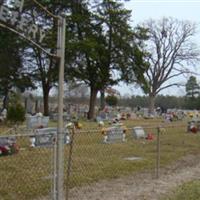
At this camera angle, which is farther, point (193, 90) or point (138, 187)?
point (193, 90)

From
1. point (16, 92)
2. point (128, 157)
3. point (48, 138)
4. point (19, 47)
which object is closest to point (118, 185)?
point (48, 138)

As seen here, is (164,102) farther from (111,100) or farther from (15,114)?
(15,114)

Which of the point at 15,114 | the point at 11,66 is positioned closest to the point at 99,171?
the point at 15,114

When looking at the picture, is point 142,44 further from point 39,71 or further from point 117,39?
point 39,71

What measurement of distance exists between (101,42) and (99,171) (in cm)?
3883

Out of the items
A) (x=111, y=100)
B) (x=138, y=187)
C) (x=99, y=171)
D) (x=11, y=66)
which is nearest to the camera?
(x=138, y=187)

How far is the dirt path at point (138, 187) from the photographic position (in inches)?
322

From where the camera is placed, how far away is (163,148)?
54.5ft

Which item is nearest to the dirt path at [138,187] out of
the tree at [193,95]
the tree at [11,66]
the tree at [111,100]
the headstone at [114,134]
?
the headstone at [114,134]

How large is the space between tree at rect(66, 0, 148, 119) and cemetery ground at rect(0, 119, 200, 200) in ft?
105

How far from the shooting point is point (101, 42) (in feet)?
160

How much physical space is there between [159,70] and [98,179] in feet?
225

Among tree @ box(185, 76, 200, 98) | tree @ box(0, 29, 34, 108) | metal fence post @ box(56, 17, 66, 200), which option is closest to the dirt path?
metal fence post @ box(56, 17, 66, 200)

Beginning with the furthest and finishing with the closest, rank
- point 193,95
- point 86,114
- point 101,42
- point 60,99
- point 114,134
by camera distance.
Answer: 1. point 193,95
2. point 86,114
3. point 101,42
4. point 114,134
5. point 60,99
